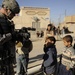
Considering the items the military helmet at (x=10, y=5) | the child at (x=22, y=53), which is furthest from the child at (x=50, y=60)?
the military helmet at (x=10, y=5)

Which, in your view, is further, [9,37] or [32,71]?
[32,71]

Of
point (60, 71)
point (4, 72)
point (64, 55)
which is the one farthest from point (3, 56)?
point (60, 71)

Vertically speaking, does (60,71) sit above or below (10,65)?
below

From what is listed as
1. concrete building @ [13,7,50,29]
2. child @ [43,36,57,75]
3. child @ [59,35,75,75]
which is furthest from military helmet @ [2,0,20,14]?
concrete building @ [13,7,50,29]

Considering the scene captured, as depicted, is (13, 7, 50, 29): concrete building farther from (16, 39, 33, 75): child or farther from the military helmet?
the military helmet

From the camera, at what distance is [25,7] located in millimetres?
45625

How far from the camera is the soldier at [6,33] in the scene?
10.3 feet

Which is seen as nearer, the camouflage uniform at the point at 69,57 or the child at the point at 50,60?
the child at the point at 50,60

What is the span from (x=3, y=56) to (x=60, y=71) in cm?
265

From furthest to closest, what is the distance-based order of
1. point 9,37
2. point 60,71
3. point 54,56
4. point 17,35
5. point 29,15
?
point 29,15 → point 60,71 → point 54,56 → point 17,35 → point 9,37

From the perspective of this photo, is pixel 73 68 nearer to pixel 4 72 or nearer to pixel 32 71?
pixel 32 71

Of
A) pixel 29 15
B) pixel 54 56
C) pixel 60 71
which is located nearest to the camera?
pixel 54 56

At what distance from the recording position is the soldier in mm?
3125

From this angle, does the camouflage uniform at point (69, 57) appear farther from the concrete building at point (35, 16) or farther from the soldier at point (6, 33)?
the concrete building at point (35, 16)
